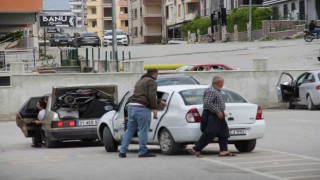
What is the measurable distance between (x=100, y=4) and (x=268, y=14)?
91.3 m

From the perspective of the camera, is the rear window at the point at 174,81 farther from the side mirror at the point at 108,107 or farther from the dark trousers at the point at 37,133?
the dark trousers at the point at 37,133

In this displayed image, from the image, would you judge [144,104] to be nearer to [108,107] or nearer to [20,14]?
[108,107]

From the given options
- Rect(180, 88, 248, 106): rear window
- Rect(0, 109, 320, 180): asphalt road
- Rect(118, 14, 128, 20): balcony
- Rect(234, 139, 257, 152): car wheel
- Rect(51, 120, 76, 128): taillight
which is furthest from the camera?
Rect(118, 14, 128, 20): balcony

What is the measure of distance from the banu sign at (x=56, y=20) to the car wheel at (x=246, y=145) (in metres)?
46.1

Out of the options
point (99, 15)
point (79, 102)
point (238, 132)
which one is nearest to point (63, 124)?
point (79, 102)

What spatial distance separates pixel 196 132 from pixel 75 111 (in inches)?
245

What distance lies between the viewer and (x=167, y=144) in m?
16.5

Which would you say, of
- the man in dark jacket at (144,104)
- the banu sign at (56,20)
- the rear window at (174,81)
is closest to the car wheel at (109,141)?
the man in dark jacket at (144,104)

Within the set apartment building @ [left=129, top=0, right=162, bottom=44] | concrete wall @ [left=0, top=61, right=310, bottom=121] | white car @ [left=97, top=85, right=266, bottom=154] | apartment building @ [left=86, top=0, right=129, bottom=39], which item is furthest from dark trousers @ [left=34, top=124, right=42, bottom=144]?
apartment building @ [left=86, top=0, right=129, bottom=39]

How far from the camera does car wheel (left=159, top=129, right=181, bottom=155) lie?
16.2 metres

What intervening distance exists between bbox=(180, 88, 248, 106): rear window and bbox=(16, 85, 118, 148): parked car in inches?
194

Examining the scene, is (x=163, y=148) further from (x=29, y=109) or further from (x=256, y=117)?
(x=29, y=109)

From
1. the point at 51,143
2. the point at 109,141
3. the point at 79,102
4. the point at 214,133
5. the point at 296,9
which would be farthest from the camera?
the point at 296,9

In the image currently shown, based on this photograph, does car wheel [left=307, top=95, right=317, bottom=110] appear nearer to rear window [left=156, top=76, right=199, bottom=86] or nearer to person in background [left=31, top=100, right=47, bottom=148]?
rear window [left=156, top=76, right=199, bottom=86]
